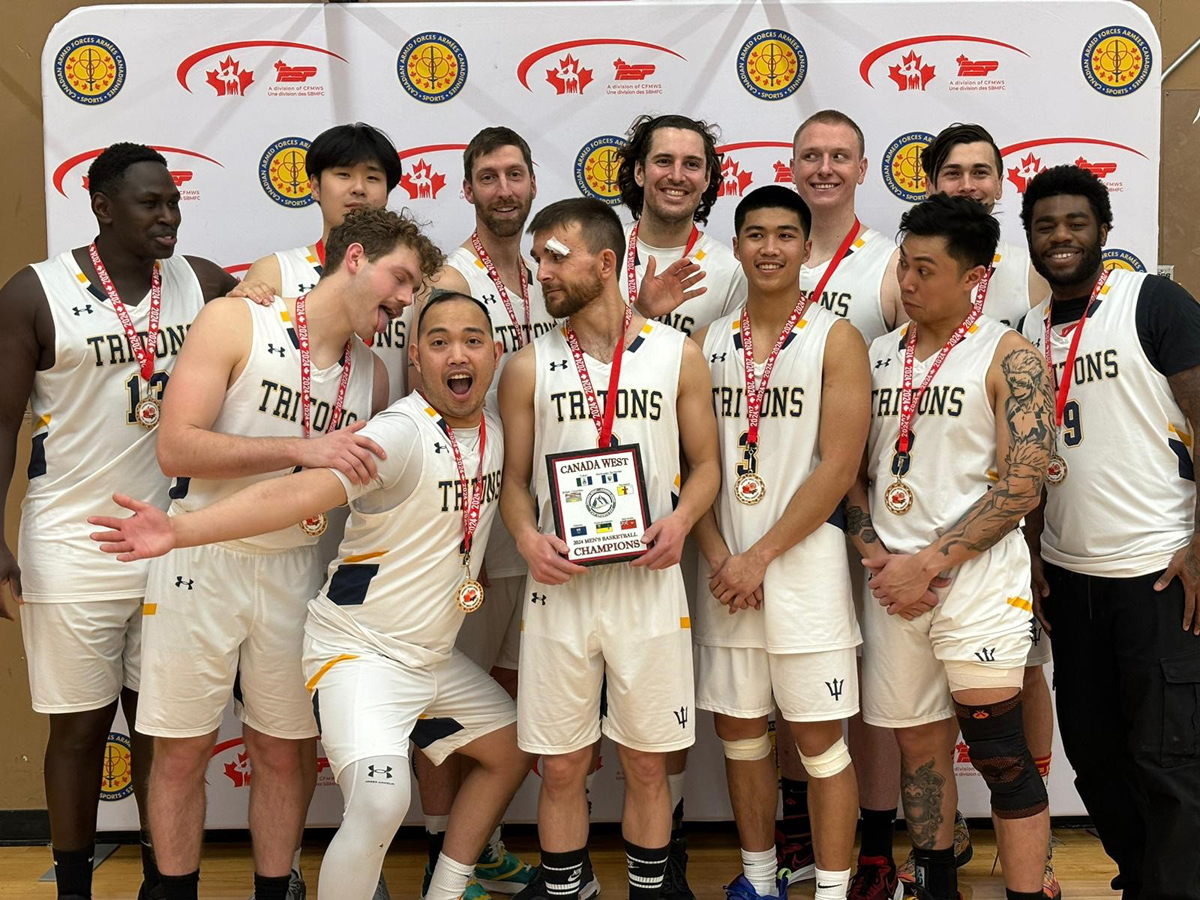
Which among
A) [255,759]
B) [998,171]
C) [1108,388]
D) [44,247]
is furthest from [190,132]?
[1108,388]

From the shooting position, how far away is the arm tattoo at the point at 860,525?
3.80 meters

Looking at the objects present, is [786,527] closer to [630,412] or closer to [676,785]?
[630,412]

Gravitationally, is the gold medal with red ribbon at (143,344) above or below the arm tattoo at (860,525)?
above

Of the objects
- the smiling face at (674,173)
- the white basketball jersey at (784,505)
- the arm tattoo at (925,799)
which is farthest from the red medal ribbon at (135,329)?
the arm tattoo at (925,799)

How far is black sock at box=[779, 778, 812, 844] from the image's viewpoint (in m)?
4.44

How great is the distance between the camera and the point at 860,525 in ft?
12.6

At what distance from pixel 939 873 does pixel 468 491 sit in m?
2.17

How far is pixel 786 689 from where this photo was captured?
376 centimetres

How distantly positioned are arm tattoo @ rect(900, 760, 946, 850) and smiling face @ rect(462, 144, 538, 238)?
2.50m

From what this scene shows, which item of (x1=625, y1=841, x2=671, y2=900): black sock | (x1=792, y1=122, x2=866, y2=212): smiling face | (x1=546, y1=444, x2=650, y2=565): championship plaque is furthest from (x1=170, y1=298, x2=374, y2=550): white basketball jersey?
(x1=792, y1=122, x2=866, y2=212): smiling face

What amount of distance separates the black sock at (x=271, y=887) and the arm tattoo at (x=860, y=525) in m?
2.36

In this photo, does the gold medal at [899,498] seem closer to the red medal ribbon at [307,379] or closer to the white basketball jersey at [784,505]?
the white basketball jersey at [784,505]

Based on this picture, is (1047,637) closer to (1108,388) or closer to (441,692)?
(1108,388)

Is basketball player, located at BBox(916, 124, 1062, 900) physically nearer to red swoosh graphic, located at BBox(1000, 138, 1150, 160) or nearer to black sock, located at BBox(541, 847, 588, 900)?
red swoosh graphic, located at BBox(1000, 138, 1150, 160)
